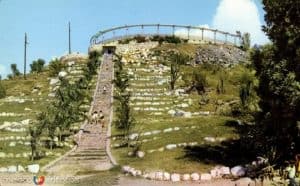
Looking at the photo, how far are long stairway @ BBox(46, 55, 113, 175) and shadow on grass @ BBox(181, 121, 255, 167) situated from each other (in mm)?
4654

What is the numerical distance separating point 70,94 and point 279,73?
1032 inches

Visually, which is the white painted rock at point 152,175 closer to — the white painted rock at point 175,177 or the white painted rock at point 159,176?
the white painted rock at point 159,176

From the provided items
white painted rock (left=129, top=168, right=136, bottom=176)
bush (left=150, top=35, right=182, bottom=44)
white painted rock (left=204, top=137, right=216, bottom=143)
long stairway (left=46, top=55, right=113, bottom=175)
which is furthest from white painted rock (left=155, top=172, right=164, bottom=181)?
bush (left=150, top=35, right=182, bottom=44)

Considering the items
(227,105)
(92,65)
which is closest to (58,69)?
(92,65)

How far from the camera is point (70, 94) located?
165ft

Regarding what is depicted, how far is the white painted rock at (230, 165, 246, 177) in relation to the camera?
1090 inches

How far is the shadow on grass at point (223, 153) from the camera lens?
30.4 meters

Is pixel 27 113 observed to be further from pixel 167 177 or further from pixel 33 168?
pixel 167 177

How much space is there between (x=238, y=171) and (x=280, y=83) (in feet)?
14.3

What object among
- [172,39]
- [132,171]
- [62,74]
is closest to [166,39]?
[172,39]

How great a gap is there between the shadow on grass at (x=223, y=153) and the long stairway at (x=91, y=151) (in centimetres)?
465

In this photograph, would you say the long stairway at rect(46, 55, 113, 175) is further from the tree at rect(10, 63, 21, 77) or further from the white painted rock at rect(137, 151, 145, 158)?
the tree at rect(10, 63, 21, 77)

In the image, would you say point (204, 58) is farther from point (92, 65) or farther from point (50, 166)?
point (50, 166)

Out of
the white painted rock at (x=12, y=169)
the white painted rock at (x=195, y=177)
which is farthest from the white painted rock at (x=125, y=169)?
the white painted rock at (x=12, y=169)
